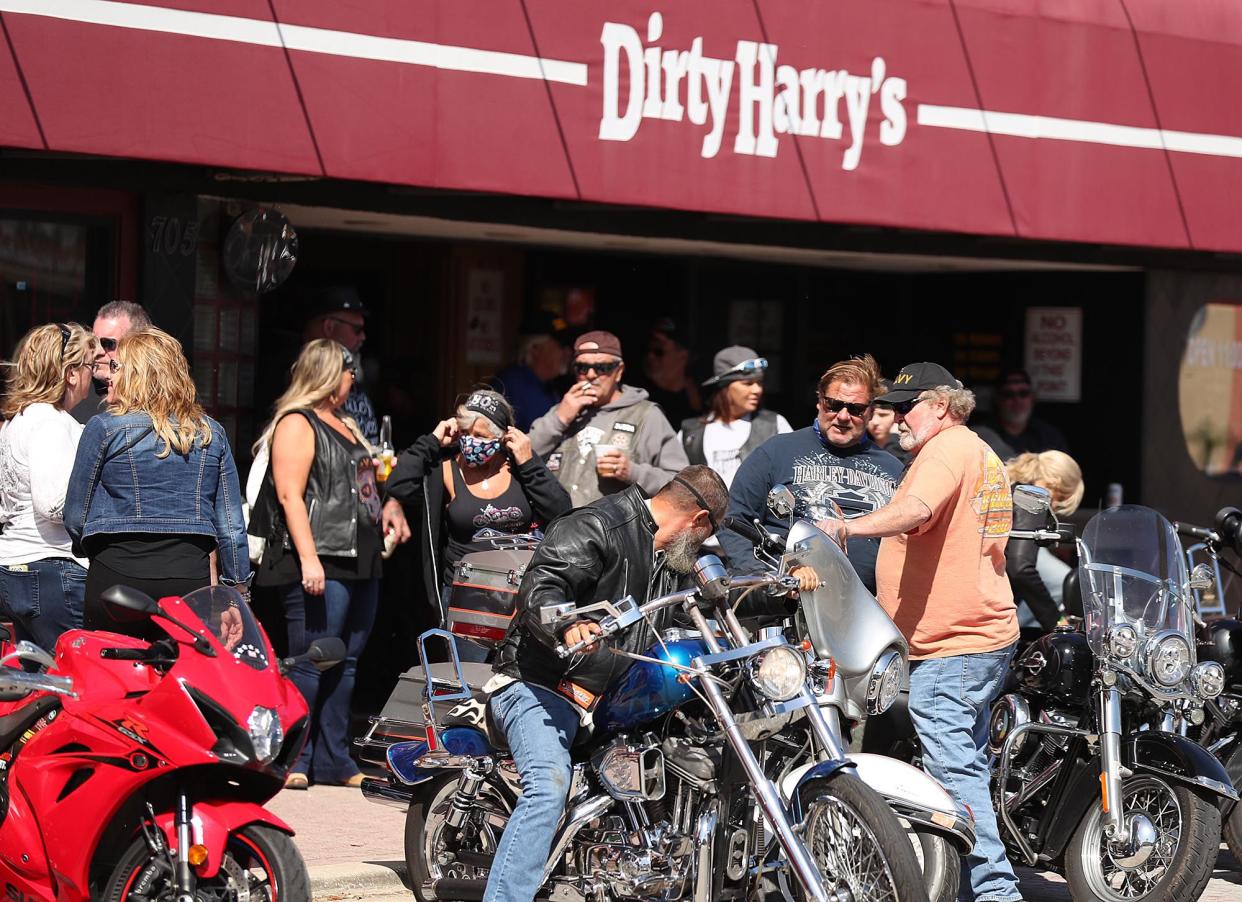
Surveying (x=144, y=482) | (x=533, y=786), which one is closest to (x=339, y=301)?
(x=144, y=482)

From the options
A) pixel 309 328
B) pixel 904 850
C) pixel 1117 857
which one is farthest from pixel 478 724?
pixel 309 328

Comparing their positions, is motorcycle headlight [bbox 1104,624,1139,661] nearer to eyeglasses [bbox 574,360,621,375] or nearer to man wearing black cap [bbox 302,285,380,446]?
eyeglasses [bbox 574,360,621,375]

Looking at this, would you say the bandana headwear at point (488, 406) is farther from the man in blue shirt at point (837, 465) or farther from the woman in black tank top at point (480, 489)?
the man in blue shirt at point (837, 465)

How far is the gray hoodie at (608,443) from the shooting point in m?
8.59

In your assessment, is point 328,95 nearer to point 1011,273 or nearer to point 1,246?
point 1,246

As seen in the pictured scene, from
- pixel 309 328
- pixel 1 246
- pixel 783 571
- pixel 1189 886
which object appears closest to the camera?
pixel 783 571

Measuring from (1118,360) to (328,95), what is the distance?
6.28 m

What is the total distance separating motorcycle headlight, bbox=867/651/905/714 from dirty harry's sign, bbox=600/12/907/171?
15.3 ft

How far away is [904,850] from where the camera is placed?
16.2 feet

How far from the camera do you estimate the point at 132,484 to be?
19.8ft

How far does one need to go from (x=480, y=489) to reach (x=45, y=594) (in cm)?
199

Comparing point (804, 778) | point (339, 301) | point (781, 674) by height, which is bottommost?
point (804, 778)

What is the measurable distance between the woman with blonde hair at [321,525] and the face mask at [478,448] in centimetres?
62

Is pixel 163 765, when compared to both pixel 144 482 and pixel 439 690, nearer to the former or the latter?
pixel 144 482
